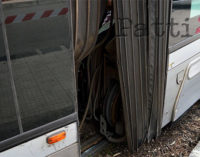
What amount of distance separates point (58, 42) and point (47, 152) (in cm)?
68

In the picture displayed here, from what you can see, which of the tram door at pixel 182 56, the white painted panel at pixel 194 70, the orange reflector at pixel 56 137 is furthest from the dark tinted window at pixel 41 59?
the white painted panel at pixel 194 70

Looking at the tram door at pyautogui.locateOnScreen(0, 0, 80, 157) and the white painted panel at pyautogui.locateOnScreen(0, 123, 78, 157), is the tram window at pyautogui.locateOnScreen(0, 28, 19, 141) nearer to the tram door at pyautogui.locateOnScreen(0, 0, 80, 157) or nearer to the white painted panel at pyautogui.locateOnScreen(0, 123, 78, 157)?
→ the tram door at pyautogui.locateOnScreen(0, 0, 80, 157)

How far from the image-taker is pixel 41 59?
4.49 feet

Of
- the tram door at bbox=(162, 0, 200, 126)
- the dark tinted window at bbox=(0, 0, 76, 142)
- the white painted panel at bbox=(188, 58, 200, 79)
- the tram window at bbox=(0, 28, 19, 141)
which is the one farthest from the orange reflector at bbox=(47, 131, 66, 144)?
the white painted panel at bbox=(188, 58, 200, 79)

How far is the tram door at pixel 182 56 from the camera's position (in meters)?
2.34

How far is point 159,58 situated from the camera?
2270 mm

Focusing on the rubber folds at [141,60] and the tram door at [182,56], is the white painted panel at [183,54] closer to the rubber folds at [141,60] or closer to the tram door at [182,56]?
the tram door at [182,56]

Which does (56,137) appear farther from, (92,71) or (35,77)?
(92,71)

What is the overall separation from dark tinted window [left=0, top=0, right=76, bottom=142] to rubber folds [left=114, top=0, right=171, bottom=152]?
632 mm

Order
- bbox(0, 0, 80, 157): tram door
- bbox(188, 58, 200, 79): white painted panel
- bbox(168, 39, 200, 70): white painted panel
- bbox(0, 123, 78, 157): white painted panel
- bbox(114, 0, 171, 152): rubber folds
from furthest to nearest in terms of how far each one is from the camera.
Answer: bbox(188, 58, 200, 79): white painted panel < bbox(168, 39, 200, 70): white painted panel < bbox(114, 0, 171, 152): rubber folds < bbox(0, 123, 78, 157): white painted panel < bbox(0, 0, 80, 157): tram door

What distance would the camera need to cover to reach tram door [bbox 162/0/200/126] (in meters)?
2.34

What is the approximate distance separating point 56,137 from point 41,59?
0.50m

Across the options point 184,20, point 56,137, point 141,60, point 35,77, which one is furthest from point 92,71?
point 35,77

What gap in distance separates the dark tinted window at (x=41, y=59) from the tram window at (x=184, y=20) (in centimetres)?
119
